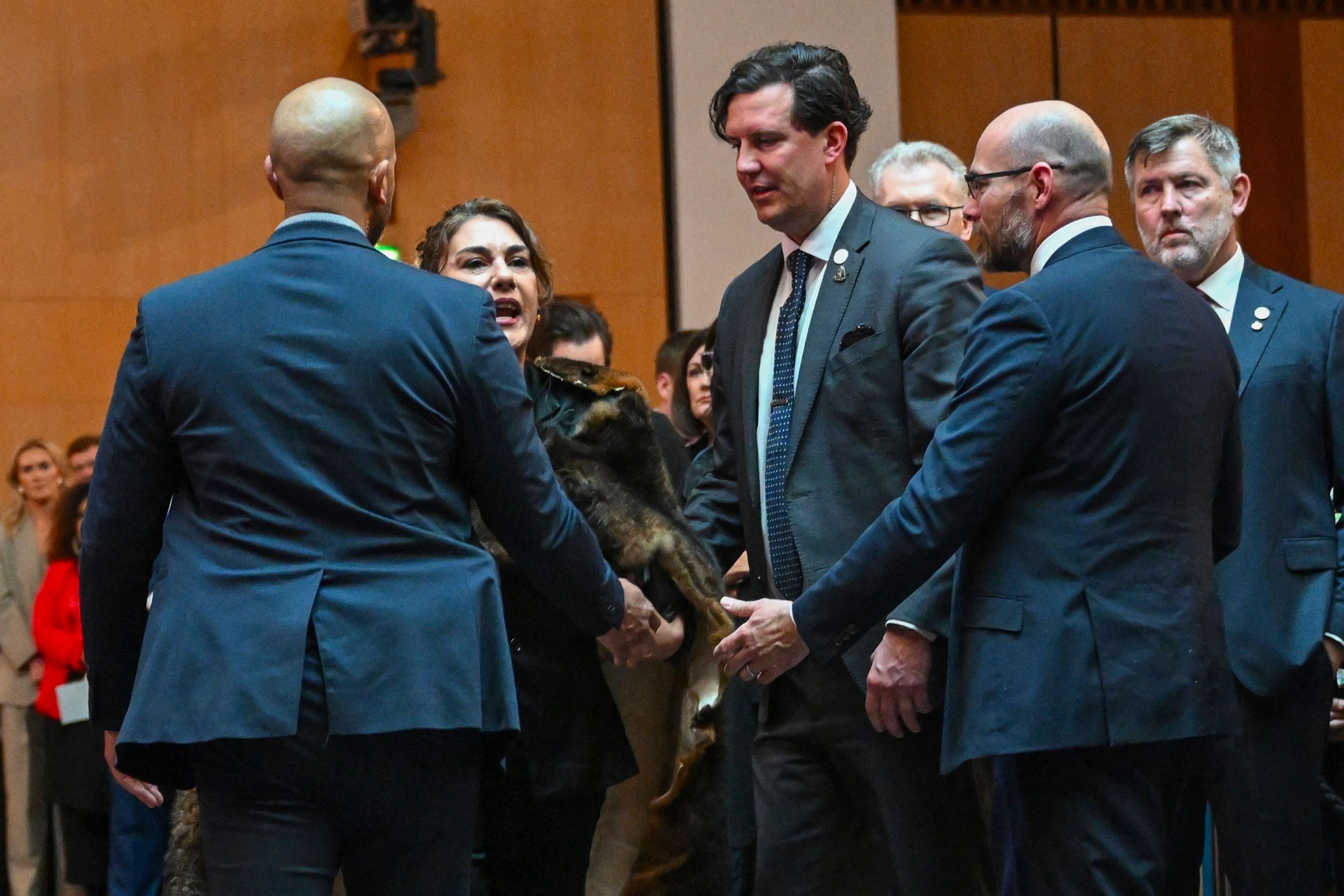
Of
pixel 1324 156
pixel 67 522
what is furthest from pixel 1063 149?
pixel 1324 156

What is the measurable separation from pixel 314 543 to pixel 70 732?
3.91 m

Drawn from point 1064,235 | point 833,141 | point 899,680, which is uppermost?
point 833,141

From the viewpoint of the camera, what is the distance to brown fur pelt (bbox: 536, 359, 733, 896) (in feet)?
9.89

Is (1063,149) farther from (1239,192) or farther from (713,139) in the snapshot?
(713,139)

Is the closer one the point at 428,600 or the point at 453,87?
the point at 428,600

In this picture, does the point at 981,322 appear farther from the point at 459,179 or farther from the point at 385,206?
the point at 459,179

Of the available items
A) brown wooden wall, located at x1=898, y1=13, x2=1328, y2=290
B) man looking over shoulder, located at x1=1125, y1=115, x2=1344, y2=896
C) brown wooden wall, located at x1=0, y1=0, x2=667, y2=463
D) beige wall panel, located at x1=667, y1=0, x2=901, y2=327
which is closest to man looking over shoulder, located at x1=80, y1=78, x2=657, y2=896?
man looking over shoulder, located at x1=1125, y1=115, x2=1344, y2=896

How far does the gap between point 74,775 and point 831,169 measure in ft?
12.4

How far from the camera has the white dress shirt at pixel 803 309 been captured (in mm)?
2975

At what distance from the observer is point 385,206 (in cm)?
243

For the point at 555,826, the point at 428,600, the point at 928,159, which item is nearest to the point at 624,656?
the point at 555,826

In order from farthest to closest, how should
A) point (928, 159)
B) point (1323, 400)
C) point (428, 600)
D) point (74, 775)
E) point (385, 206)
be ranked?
point (74, 775) < point (928, 159) < point (1323, 400) < point (385, 206) < point (428, 600)

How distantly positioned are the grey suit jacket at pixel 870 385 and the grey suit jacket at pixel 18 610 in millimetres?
3756

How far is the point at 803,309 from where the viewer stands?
9.84 feet
